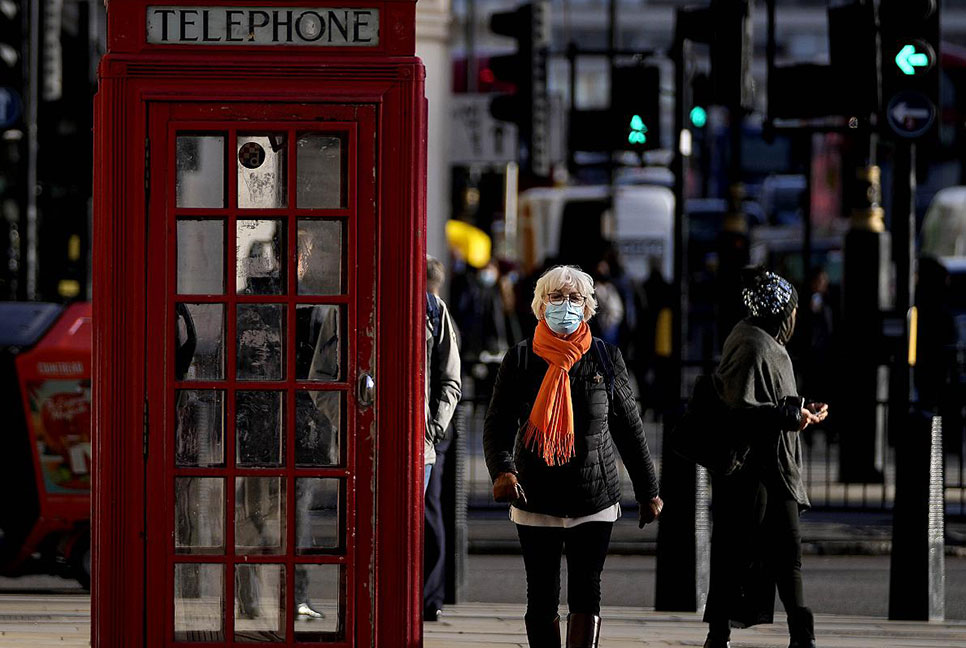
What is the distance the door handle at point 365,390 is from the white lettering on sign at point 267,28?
1.03 m

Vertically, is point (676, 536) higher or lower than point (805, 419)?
lower

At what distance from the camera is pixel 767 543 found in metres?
6.73

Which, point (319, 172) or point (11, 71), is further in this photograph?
point (11, 71)

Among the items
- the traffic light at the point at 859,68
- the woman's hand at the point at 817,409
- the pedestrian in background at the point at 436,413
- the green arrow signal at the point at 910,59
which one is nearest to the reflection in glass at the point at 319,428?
the pedestrian in background at the point at 436,413

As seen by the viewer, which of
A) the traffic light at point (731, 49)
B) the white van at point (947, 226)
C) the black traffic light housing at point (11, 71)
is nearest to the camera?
the traffic light at point (731, 49)

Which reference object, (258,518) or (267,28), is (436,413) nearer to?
(258,518)

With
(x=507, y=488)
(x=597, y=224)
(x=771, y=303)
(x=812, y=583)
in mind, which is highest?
(x=597, y=224)

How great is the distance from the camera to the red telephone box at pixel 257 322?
5.59 metres

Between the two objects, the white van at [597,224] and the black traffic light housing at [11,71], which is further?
the white van at [597,224]

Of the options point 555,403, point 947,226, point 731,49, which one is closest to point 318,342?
point 555,403

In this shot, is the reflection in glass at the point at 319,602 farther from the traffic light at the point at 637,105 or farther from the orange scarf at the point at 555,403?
the traffic light at the point at 637,105

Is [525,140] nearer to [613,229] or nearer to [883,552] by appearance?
[883,552]

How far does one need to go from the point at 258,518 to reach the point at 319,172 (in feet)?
3.60

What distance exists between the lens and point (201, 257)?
222 inches
